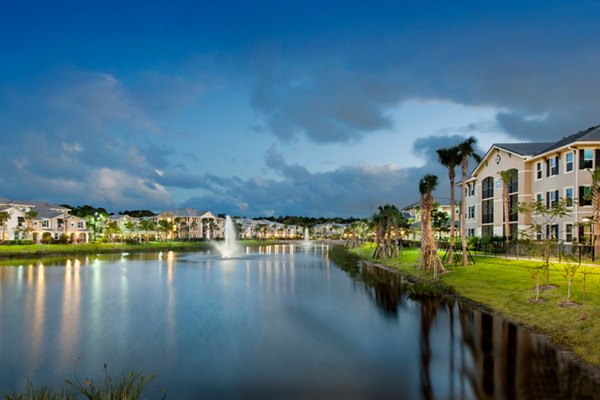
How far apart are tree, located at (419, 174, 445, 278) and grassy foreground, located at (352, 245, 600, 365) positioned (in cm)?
133

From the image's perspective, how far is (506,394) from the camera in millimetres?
10484

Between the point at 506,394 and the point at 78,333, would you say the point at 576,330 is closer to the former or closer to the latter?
the point at 506,394

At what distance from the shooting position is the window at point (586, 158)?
37312mm

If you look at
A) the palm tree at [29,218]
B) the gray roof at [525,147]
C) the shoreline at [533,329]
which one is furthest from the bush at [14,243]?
the gray roof at [525,147]

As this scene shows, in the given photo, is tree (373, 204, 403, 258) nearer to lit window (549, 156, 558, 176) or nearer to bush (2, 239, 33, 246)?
lit window (549, 156, 558, 176)

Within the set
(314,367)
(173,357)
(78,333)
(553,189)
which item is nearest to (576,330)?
(314,367)

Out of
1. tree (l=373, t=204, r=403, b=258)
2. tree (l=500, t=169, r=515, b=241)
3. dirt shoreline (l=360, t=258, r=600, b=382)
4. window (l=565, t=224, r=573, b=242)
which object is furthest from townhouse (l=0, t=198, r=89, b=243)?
window (l=565, t=224, r=573, b=242)

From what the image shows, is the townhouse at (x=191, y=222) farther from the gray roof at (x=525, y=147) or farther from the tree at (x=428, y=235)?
the tree at (x=428, y=235)

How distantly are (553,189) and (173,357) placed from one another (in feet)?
130

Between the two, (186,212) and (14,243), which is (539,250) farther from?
(186,212)

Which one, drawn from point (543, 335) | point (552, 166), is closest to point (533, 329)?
point (543, 335)

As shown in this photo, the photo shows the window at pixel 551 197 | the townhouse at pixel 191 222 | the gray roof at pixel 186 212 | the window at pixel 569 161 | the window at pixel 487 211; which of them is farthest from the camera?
the gray roof at pixel 186 212

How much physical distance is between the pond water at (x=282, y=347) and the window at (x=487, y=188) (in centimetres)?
3292

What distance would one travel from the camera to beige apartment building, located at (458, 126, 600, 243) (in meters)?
37.2
